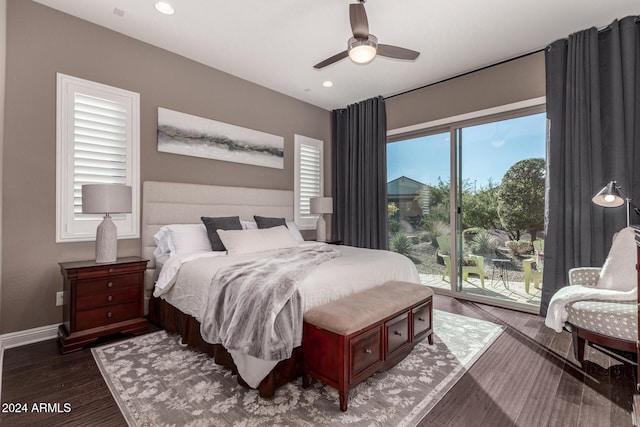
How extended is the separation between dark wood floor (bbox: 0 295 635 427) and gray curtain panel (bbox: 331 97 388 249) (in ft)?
8.61

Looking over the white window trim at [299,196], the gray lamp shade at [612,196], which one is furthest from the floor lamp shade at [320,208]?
the gray lamp shade at [612,196]

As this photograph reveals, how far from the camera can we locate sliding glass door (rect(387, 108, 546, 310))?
12.2 feet

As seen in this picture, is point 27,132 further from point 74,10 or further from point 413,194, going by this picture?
point 413,194

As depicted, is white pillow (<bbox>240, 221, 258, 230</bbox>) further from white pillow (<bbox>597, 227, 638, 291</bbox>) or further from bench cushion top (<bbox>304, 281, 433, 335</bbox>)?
white pillow (<bbox>597, 227, 638, 291</bbox>)

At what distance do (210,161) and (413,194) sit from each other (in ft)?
9.94

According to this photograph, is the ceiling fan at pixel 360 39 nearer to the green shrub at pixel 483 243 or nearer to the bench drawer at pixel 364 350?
the bench drawer at pixel 364 350

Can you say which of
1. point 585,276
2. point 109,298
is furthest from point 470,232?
point 109,298

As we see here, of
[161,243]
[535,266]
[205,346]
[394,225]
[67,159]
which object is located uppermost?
[67,159]

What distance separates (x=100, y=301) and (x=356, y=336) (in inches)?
89.5

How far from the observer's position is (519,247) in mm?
3801

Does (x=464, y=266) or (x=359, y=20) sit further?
(x=464, y=266)

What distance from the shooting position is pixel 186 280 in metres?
2.60

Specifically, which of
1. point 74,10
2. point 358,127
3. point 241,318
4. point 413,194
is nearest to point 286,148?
point 358,127

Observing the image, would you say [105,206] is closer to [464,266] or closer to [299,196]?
[299,196]
